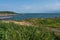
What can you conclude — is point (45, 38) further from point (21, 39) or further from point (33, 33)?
point (21, 39)

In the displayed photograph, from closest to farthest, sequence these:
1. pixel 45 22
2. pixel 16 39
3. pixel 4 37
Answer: pixel 4 37, pixel 16 39, pixel 45 22

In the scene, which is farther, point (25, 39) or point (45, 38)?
point (45, 38)

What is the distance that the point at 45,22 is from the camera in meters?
49.4

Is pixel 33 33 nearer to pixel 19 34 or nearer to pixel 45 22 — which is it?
pixel 19 34

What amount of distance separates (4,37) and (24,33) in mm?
2079

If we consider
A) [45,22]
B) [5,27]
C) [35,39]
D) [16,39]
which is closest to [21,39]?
[16,39]

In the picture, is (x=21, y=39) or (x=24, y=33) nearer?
(x=21, y=39)

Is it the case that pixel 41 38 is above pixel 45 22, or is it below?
above

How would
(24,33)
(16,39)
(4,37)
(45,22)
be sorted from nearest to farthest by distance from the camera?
(4,37)
(16,39)
(24,33)
(45,22)

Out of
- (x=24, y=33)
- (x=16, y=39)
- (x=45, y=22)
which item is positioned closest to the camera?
(x=16, y=39)

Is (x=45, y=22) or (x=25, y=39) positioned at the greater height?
(x=25, y=39)

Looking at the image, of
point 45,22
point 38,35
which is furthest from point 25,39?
point 45,22

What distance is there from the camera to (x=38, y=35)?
1309 cm

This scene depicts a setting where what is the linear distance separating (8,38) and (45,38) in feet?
8.98
